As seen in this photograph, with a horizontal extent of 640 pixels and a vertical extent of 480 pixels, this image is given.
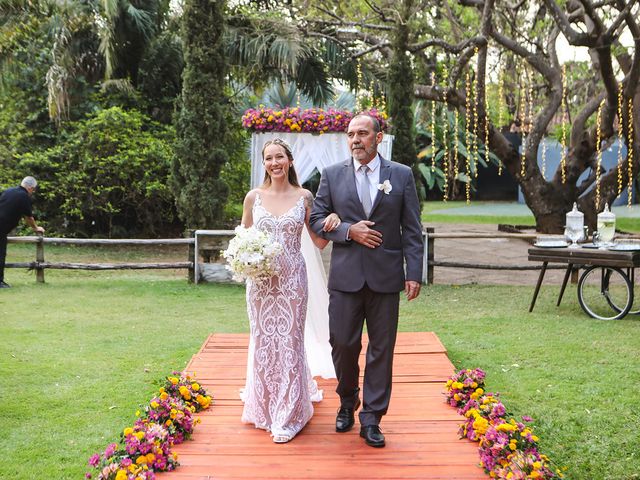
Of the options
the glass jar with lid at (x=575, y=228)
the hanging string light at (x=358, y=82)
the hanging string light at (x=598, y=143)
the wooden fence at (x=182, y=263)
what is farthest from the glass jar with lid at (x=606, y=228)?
the hanging string light at (x=358, y=82)

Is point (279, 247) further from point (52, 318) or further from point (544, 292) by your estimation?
point (544, 292)

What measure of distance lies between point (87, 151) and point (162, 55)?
125 inches

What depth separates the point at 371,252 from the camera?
4.43 meters

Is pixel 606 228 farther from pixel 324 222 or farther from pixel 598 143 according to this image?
pixel 598 143

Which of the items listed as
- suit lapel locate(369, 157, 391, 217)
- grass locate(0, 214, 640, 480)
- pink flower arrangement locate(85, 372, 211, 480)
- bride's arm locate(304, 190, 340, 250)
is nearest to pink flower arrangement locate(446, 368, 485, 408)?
grass locate(0, 214, 640, 480)

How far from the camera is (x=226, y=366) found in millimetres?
6477

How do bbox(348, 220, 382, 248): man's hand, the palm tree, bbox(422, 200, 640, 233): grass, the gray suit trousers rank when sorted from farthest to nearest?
bbox(422, 200, 640, 233): grass, the palm tree, the gray suit trousers, bbox(348, 220, 382, 248): man's hand

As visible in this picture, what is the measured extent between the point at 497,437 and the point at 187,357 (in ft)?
12.6

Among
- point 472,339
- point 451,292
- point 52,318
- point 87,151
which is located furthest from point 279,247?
point 87,151

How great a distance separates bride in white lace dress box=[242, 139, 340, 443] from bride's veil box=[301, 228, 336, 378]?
1212 millimetres

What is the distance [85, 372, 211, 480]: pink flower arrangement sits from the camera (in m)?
3.89

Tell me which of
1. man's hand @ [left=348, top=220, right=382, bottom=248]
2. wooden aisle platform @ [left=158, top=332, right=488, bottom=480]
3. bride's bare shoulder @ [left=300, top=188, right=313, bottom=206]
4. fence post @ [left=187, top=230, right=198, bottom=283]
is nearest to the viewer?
wooden aisle platform @ [left=158, top=332, right=488, bottom=480]

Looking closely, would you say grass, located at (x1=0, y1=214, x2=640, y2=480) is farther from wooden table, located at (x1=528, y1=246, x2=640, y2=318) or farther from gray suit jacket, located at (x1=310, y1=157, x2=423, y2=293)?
gray suit jacket, located at (x1=310, y1=157, x2=423, y2=293)

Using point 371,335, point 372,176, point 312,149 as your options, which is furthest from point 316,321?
point 312,149
